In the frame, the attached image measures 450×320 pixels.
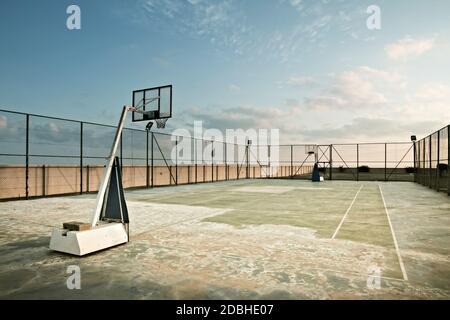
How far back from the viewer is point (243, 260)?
4.42 m

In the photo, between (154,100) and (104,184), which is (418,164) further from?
(104,184)

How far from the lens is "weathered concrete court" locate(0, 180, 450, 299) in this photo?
11.0 ft

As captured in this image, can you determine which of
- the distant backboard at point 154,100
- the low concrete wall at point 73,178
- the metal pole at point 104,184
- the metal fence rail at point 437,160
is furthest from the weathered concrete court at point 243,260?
the metal fence rail at point 437,160

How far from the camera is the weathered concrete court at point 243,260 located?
A: 3340mm

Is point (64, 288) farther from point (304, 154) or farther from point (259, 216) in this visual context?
point (304, 154)

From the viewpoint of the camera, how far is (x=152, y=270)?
3969 millimetres

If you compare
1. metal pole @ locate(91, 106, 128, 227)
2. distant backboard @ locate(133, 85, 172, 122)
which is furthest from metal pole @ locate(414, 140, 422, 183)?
metal pole @ locate(91, 106, 128, 227)

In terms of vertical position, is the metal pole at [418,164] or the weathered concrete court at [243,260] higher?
the metal pole at [418,164]

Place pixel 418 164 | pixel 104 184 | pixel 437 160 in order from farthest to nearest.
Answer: pixel 418 164
pixel 437 160
pixel 104 184

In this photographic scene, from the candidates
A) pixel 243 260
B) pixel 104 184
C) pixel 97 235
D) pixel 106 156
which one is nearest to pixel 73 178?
pixel 106 156

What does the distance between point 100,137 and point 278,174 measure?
26958 mm

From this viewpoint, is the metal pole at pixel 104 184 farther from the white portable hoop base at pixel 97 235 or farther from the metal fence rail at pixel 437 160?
the metal fence rail at pixel 437 160

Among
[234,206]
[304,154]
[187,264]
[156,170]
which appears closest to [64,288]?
[187,264]
